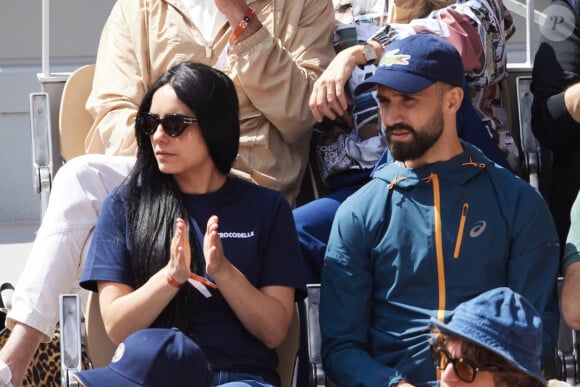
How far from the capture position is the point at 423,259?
13.2ft

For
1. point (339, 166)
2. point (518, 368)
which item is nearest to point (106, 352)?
point (339, 166)

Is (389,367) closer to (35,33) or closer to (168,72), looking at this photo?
(168,72)

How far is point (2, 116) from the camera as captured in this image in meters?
7.84

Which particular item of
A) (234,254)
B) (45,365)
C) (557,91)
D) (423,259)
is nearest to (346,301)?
(423,259)

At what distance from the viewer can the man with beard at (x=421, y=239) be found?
4.01 meters

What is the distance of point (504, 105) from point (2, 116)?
146 inches

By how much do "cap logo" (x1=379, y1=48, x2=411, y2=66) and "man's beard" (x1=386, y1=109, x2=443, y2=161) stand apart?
205 mm

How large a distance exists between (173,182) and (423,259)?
2.78ft

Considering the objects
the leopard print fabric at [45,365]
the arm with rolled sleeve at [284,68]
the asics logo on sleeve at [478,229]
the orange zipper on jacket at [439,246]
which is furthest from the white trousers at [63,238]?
the asics logo on sleeve at [478,229]

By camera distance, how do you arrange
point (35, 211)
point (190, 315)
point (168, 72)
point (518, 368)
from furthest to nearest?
point (35, 211) → point (168, 72) → point (190, 315) → point (518, 368)

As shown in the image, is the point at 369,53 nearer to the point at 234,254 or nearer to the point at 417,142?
the point at 417,142

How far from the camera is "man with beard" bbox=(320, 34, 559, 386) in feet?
13.2

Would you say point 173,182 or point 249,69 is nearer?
point 173,182

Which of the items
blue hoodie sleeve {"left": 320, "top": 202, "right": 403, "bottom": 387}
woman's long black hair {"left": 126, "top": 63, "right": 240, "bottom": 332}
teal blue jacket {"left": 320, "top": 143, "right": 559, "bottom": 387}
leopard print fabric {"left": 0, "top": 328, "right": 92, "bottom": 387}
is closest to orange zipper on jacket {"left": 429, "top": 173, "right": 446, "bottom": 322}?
teal blue jacket {"left": 320, "top": 143, "right": 559, "bottom": 387}
